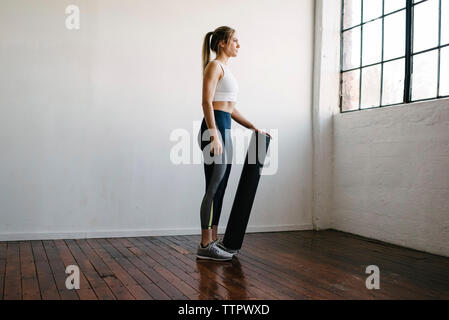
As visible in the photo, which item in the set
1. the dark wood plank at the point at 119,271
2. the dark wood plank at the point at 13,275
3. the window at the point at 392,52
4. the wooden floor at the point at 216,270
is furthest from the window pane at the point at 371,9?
the dark wood plank at the point at 13,275

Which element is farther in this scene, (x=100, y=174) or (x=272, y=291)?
(x=100, y=174)

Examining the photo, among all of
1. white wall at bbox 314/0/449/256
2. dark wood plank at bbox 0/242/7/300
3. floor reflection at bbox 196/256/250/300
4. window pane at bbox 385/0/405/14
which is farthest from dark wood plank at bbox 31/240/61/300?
window pane at bbox 385/0/405/14

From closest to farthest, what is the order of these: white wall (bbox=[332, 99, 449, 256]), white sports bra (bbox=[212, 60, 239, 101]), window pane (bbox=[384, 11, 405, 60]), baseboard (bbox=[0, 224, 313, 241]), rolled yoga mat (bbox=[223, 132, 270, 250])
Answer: white sports bra (bbox=[212, 60, 239, 101]) < rolled yoga mat (bbox=[223, 132, 270, 250]) < white wall (bbox=[332, 99, 449, 256]) < baseboard (bbox=[0, 224, 313, 241]) < window pane (bbox=[384, 11, 405, 60])

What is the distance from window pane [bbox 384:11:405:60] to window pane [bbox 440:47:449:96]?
418 millimetres

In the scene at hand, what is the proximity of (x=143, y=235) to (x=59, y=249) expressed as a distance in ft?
2.68

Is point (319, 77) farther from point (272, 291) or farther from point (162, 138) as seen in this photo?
point (272, 291)

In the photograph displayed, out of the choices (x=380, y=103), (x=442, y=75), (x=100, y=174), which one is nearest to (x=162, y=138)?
(x=100, y=174)

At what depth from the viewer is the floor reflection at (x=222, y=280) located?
2307 mm

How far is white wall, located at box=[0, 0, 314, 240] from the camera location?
12.3 feet

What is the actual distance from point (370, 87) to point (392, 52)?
374 mm

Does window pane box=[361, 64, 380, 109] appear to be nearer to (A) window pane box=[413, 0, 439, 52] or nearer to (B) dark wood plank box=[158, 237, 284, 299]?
(A) window pane box=[413, 0, 439, 52]

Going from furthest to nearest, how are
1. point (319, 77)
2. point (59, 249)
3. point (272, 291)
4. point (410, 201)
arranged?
point (319, 77), point (410, 201), point (59, 249), point (272, 291)

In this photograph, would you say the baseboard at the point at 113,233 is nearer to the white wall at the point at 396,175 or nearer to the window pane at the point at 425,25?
the white wall at the point at 396,175

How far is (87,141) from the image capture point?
3.93 meters
